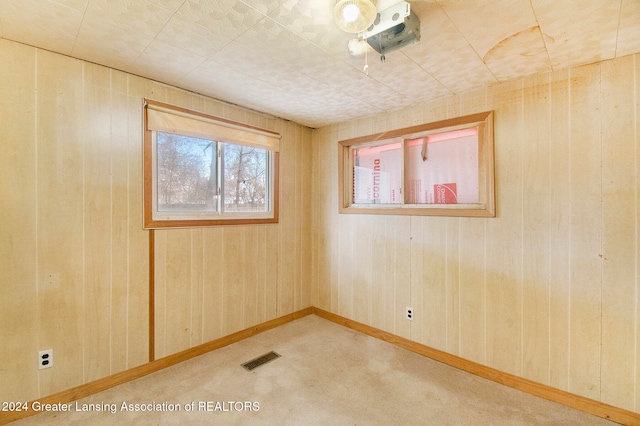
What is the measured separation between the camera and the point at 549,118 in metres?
2.09

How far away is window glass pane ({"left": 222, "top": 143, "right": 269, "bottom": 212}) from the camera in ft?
9.48

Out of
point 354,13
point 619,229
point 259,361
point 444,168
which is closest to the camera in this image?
point 354,13

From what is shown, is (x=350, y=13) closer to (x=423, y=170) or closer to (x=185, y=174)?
(x=423, y=170)

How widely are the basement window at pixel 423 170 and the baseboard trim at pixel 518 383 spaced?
1.31 meters

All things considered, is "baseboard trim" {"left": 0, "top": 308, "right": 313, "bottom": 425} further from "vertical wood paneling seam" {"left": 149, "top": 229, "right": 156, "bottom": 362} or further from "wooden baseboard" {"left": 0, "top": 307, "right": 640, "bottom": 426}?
"vertical wood paneling seam" {"left": 149, "top": 229, "right": 156, "bottom": 362}

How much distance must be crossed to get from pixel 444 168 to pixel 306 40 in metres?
1.74

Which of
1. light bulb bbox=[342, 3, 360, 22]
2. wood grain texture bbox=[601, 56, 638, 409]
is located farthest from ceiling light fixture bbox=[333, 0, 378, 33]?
wood grain texture bbox=[601, 56, 638, 409]

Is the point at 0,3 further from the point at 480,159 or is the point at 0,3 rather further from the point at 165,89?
the point at 480,159

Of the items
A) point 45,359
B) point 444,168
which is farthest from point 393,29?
point 45,359

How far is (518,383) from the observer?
2.18 meters

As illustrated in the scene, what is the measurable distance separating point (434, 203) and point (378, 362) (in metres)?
1.60

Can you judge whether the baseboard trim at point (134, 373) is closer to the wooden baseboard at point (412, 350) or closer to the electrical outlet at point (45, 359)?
the wooden baseboard at point (412, 350)

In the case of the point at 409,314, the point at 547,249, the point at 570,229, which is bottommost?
the point at 409,314

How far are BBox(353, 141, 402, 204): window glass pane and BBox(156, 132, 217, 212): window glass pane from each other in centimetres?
165
